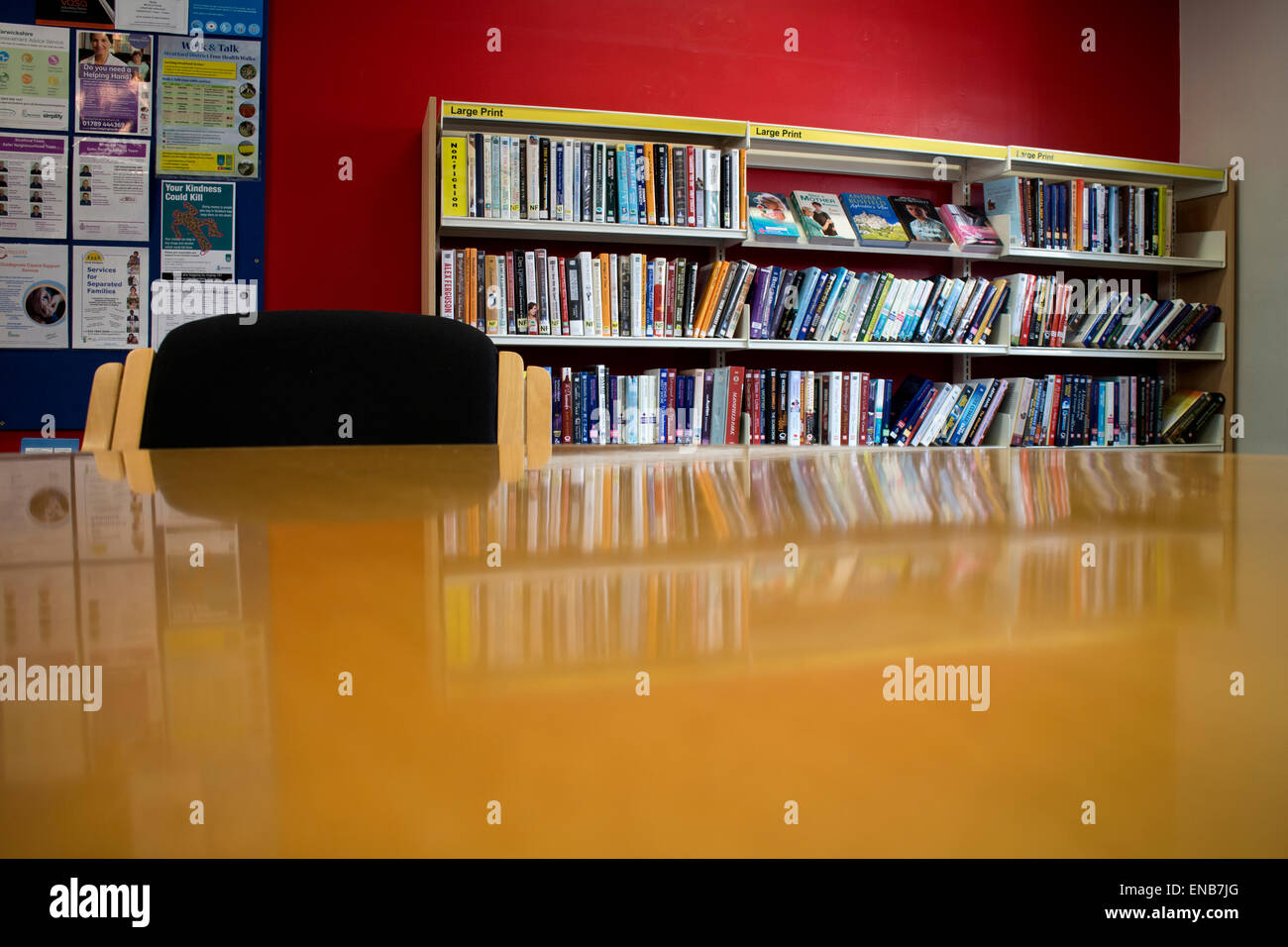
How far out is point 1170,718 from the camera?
0.10 meters

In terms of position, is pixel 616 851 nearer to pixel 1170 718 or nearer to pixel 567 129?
pixel 1170 718

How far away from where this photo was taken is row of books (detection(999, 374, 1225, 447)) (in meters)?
3.78

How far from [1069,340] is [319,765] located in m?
4.14

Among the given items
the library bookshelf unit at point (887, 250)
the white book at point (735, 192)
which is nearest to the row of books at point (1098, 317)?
the library bookshelf unit at point (887, 250)

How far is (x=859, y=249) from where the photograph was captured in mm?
3547

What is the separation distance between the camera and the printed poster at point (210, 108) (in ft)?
10.6

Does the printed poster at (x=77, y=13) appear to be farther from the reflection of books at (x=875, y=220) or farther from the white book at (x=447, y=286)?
the reflection of books at (x=875, y=220)

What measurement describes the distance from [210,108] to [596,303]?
147cm

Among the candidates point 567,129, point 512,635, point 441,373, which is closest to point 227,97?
point 567,129

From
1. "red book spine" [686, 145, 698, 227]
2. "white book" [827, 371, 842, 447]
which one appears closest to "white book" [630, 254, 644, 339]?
"red book spine" [686, 145, 698, 227]

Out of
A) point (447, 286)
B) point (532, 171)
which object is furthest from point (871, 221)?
point (447, 286)

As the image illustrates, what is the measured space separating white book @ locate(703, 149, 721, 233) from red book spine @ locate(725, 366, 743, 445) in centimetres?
52
